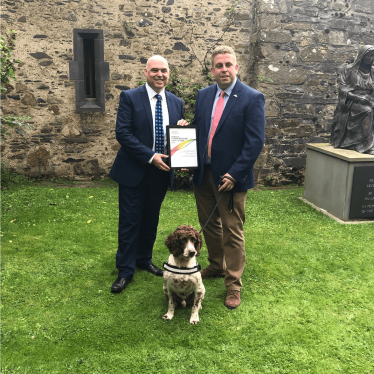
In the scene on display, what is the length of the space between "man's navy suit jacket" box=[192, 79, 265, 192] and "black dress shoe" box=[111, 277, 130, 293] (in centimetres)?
126

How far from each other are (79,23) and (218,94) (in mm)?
Answer: 5357

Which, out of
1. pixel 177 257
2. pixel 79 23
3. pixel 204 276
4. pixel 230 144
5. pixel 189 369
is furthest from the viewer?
pixel 79 23

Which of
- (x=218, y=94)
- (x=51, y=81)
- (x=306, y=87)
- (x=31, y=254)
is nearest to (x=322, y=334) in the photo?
(x=218, y=94)

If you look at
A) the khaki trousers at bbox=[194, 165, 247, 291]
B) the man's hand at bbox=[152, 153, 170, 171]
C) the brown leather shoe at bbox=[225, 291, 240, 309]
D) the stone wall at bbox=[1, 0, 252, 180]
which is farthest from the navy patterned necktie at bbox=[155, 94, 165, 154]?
the stone wall at bbox=[1, 0, 252, 180]

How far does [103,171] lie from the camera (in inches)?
318

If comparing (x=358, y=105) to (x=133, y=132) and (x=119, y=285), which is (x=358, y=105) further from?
(x=119, y=285)

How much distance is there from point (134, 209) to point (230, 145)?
1.08m

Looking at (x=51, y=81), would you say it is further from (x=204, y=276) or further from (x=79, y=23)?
(x=204, y=276)

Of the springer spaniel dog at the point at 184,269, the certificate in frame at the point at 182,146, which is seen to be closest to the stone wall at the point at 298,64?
the certificate in frame at the point at 182,146

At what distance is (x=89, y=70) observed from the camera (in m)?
7.76

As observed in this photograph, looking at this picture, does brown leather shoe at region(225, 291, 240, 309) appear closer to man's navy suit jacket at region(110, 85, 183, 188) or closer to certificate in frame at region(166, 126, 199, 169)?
certificate in frame at region(166, 126, 199, 169)

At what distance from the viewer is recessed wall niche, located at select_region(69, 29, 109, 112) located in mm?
7461

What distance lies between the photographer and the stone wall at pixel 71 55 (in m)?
7.34

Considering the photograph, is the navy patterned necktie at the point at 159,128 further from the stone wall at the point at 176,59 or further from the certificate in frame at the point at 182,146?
the stone wall at the point at 176,59
